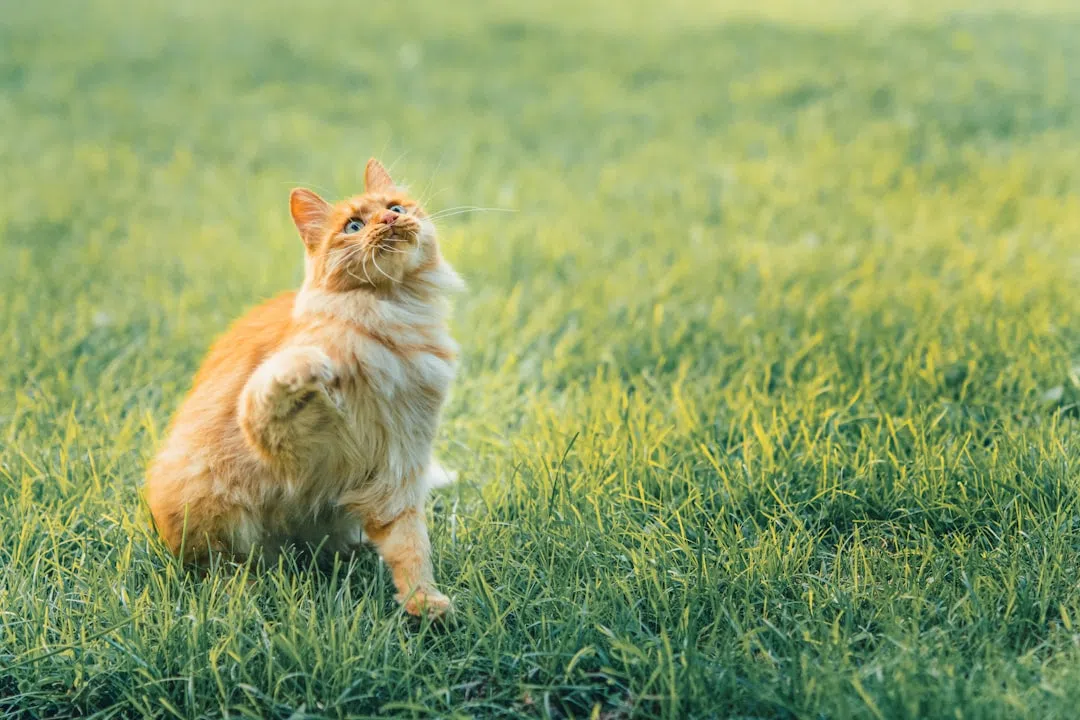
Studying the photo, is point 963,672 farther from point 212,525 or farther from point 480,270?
point 480,270

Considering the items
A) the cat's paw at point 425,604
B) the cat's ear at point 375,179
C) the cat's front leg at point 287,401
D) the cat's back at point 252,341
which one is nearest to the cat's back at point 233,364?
the cat's back at point 252,341

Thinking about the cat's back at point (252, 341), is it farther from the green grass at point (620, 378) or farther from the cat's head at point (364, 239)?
the green grass at point (620, 378)

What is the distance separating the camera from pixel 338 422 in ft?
7.45

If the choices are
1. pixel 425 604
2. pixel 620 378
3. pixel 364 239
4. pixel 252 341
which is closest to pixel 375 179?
pixel 364 239

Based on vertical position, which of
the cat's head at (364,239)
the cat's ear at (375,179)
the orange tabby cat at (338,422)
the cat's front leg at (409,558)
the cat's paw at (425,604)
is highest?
the cat's ear at (375,179)

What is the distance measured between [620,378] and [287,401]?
68.4 inches

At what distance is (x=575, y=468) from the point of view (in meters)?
2.96

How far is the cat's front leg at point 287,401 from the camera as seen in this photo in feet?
7.05

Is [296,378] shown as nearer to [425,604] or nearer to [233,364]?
[233,364]

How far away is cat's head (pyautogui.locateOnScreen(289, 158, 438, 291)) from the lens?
237 cm

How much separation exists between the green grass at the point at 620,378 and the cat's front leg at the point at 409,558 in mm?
62

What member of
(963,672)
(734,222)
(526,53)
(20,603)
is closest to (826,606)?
(963,672)

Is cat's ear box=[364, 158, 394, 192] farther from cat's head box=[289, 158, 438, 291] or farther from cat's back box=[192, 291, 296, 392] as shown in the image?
cat's back box=[192, 291, 296, 392]

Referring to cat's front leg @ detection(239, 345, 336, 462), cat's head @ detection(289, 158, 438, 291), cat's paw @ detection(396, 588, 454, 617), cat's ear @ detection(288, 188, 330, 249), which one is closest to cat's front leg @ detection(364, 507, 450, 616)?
cat's paw @ detection(396, 588, 454, 617)
